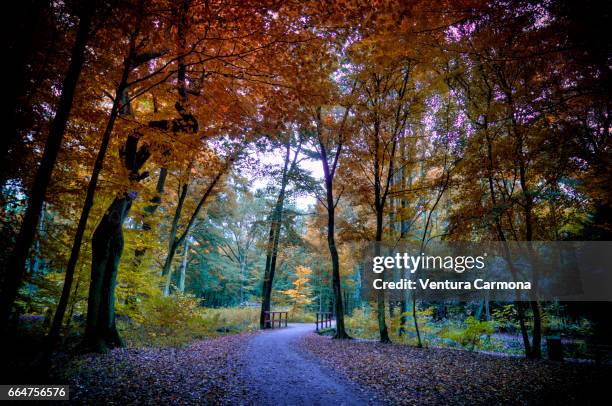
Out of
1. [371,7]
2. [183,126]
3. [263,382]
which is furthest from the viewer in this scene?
[183,126]

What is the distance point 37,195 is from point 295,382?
5034 millimetres

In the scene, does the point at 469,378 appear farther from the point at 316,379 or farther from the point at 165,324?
the point at 165,324

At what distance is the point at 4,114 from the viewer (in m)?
3.39

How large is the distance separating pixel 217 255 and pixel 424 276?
17.9m

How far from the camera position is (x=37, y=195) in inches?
135

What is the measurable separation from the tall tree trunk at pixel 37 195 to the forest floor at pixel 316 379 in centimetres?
173

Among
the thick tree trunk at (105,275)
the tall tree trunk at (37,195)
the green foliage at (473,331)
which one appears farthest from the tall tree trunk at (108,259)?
the green foliage at (473,331)

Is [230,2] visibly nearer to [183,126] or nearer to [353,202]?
[183,126]

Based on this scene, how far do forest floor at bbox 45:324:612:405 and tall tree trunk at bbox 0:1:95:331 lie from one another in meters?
1.73

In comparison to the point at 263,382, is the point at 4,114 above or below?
above

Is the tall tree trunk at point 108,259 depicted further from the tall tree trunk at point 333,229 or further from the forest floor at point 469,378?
the tall tree trunk at point 333,229

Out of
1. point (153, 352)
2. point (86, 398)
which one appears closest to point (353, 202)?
point (153, 352)

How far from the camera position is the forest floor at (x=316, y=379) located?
4527 millimetres

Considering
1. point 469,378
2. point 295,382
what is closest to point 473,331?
point 469,378
